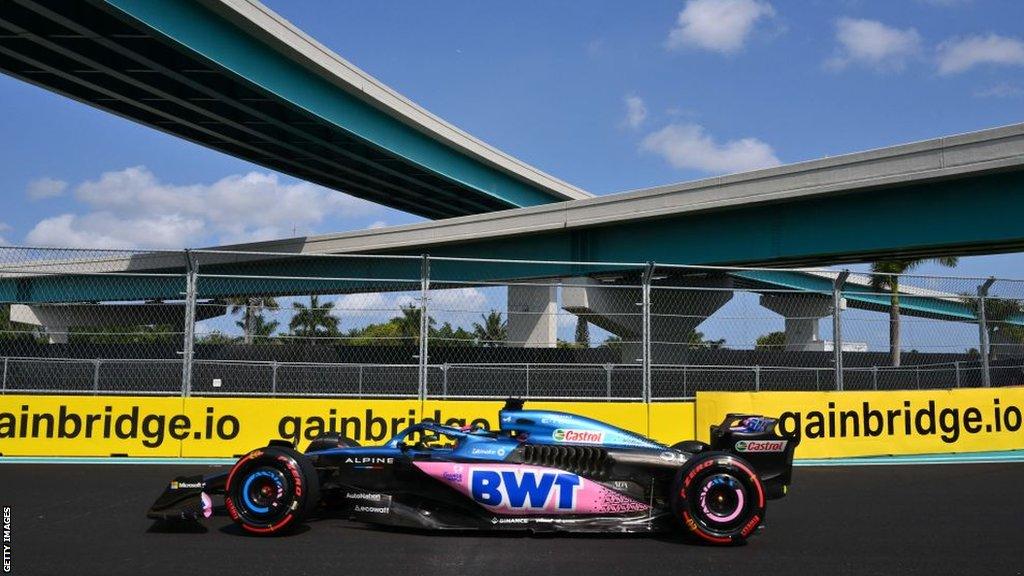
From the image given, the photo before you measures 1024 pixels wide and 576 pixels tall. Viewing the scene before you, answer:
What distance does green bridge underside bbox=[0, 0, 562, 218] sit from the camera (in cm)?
1816

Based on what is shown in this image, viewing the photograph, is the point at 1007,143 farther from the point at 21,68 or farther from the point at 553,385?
the point at 21,68

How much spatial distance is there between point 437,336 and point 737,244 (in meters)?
12.1

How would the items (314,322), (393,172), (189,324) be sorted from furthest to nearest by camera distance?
(393,172)
(314,322)
(189,324)

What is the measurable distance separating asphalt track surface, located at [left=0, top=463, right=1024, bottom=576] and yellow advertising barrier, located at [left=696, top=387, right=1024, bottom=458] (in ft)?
8.25

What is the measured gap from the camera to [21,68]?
71.7 feet

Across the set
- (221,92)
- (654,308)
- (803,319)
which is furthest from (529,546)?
→ (221,92)

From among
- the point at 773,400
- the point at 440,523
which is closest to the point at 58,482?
the point at 440,523

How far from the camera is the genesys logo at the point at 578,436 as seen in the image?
613 centimetres

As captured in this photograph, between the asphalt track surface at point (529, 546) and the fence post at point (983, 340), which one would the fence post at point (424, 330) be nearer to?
the asphalt track surface at point (529, 546)

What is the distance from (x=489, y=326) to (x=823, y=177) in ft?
36.9

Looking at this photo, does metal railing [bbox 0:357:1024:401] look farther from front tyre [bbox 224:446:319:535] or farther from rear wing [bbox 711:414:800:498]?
front tyre [bbox 224:446:319:535]

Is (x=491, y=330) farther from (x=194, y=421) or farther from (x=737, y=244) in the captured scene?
(x=737, y=244)

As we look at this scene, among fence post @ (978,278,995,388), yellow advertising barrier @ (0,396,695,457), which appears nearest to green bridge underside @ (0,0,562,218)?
yellow advertising barrier @ (0,396,695,457)

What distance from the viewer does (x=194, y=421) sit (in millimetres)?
10078
